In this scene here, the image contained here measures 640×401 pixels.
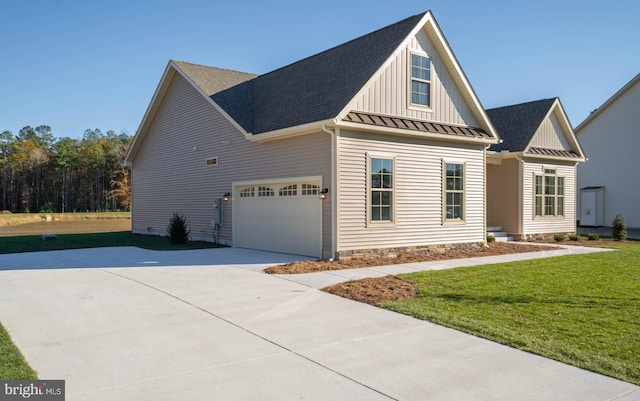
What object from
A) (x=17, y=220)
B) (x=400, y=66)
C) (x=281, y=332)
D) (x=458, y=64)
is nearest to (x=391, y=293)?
(x=281, y=332)

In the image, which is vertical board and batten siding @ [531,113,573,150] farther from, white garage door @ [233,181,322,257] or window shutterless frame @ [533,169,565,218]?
white garage door @ [233,181,322,257]

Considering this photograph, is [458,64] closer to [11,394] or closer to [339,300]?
[339,300]

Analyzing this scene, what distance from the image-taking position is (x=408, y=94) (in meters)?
13.7

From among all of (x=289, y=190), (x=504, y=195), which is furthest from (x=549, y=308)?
(x=504, y=195)

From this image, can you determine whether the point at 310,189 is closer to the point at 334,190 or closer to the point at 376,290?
the point at 334,190

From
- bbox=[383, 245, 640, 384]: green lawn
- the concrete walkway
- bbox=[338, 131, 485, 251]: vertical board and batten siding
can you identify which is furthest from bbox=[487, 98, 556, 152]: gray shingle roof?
bbox=[383, 245, 640, 384]: green lawn

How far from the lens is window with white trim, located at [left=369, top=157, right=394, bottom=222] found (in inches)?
506

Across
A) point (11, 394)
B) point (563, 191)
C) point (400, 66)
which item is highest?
point (400, 66)

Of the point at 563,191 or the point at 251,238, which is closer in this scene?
the point at 251,238

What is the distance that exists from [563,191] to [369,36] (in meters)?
11.3

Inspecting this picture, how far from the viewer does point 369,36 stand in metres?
15.0

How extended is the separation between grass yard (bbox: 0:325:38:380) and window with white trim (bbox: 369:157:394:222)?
8979 mm

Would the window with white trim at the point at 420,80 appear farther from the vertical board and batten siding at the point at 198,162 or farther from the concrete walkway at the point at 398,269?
the concrete walkway at the point at 398,269

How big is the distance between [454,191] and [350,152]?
435 cm
